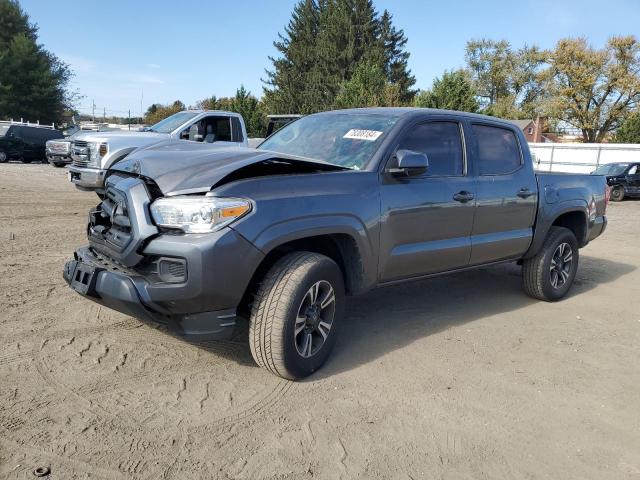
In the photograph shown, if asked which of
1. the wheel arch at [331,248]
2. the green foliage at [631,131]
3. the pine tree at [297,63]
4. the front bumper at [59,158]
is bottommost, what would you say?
the wheel arch at [331,248]

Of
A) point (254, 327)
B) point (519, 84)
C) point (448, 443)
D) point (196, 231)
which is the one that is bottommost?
point (448, 443)

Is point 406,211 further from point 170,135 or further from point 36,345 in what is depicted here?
point 170,135

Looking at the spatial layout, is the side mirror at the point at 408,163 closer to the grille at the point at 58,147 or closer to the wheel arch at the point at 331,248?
the wheel arch at the point at 331,248

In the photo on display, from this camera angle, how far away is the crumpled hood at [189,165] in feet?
10.7

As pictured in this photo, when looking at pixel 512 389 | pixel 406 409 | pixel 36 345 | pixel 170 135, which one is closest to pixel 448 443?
pixel 406 409

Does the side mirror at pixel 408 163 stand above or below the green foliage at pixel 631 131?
below

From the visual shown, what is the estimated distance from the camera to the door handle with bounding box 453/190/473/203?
4.50 m

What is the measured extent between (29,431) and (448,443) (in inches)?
86.4

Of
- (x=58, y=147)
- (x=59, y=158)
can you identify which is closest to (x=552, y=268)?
(x=58, y=147)

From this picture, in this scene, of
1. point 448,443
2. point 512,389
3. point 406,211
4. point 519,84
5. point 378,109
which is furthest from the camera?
point 519,84

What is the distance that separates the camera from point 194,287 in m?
3.05

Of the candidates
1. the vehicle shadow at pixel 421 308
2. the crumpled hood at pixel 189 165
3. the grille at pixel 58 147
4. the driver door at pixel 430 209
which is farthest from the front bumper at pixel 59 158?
the driver door at pixel 430 209

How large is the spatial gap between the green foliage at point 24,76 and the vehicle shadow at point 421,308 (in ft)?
156

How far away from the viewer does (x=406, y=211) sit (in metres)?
4.10
